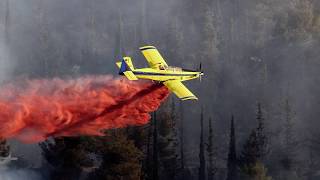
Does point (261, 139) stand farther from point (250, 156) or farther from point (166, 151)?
point (166, 151)

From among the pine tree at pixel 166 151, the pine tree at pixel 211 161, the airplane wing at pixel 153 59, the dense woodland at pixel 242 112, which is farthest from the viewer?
the pine tree at pixel 211 161

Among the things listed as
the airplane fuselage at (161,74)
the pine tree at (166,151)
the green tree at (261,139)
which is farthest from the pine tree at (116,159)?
the green tree at (261,139)

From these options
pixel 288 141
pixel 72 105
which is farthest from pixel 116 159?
pixel 288 141

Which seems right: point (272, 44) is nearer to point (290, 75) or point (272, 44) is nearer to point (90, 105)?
point (290, 75)

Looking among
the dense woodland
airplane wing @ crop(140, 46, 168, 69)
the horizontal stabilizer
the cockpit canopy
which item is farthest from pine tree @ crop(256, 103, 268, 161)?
the horizontal stabilizer

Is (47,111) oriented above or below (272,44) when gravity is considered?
below

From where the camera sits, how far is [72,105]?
68.1m

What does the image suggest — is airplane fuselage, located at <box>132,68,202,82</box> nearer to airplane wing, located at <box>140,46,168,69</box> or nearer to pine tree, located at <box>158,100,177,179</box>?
airplane wing, located at <box>140,46,168,69</box>

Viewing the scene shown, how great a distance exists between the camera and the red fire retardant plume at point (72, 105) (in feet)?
205

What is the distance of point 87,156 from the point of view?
100625 mm

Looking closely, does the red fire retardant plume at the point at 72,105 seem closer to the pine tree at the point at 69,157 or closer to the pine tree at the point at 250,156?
the pine tree at the point at 69,157

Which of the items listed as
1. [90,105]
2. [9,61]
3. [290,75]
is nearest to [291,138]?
[290,75]

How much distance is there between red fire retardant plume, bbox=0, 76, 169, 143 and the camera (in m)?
62.6

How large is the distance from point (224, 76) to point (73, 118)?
12615 cm
